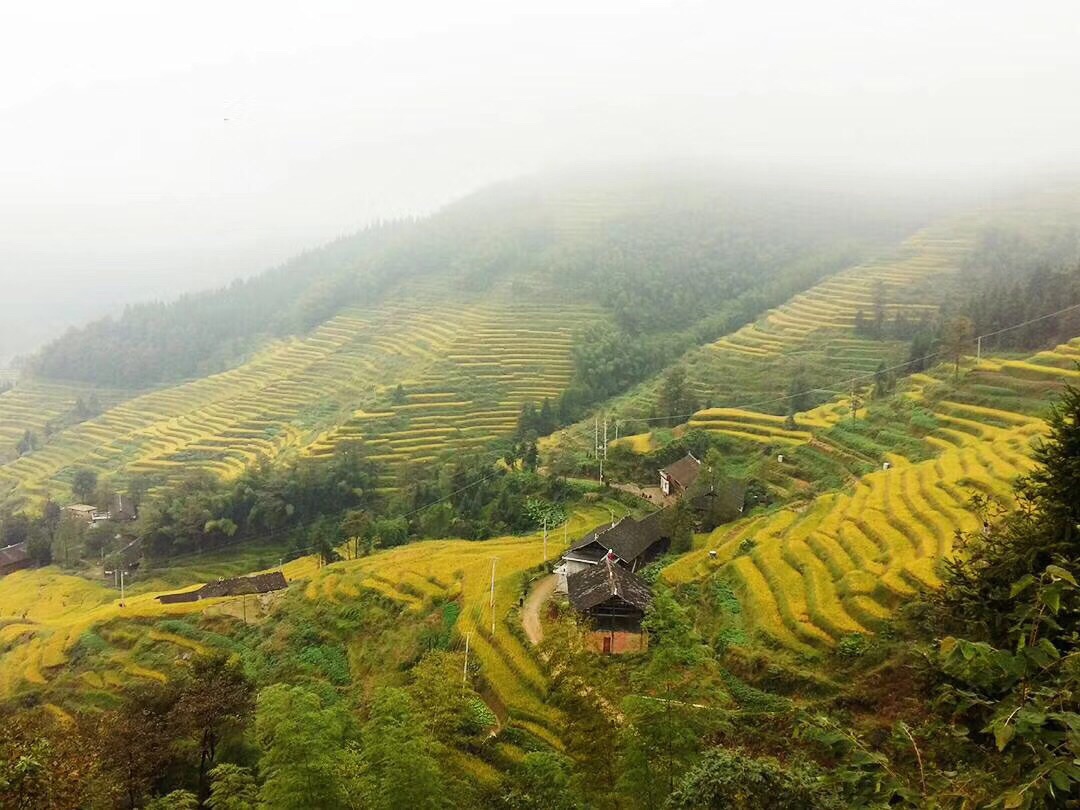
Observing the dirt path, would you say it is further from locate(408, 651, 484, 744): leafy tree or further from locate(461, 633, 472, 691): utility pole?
locate(408, 651, 484, 744): leafy tree

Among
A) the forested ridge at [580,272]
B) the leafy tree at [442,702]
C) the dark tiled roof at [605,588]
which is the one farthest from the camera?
the forested ridge at [580,272]

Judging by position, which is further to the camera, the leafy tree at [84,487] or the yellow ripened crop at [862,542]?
the leafy tree at [84,487]

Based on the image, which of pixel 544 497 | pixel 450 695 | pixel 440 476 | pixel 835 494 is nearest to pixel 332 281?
pixel 440 476

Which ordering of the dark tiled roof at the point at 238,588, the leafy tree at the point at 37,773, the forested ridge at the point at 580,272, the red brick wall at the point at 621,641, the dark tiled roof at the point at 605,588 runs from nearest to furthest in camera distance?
the leafy tree at the point at 37,773 → the red brick wall at the point at 621,641 → the dark tiled roof at the point at 605,588 → the dark tiled roof at the point at 238,588 → the forested ridge at the point at 580,272

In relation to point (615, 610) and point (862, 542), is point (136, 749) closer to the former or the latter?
point (615, 610)

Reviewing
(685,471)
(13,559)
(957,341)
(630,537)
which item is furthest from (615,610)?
(13,559)

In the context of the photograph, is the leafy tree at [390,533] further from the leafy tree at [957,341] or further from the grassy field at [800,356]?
the leafy tree at [957,341]

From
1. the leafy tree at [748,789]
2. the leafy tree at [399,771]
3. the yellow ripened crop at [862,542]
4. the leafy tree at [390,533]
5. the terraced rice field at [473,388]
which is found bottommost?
the leafy tree at [390,533]

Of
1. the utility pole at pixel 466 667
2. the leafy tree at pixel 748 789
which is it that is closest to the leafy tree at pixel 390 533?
the utility pole at pixel 466 667
